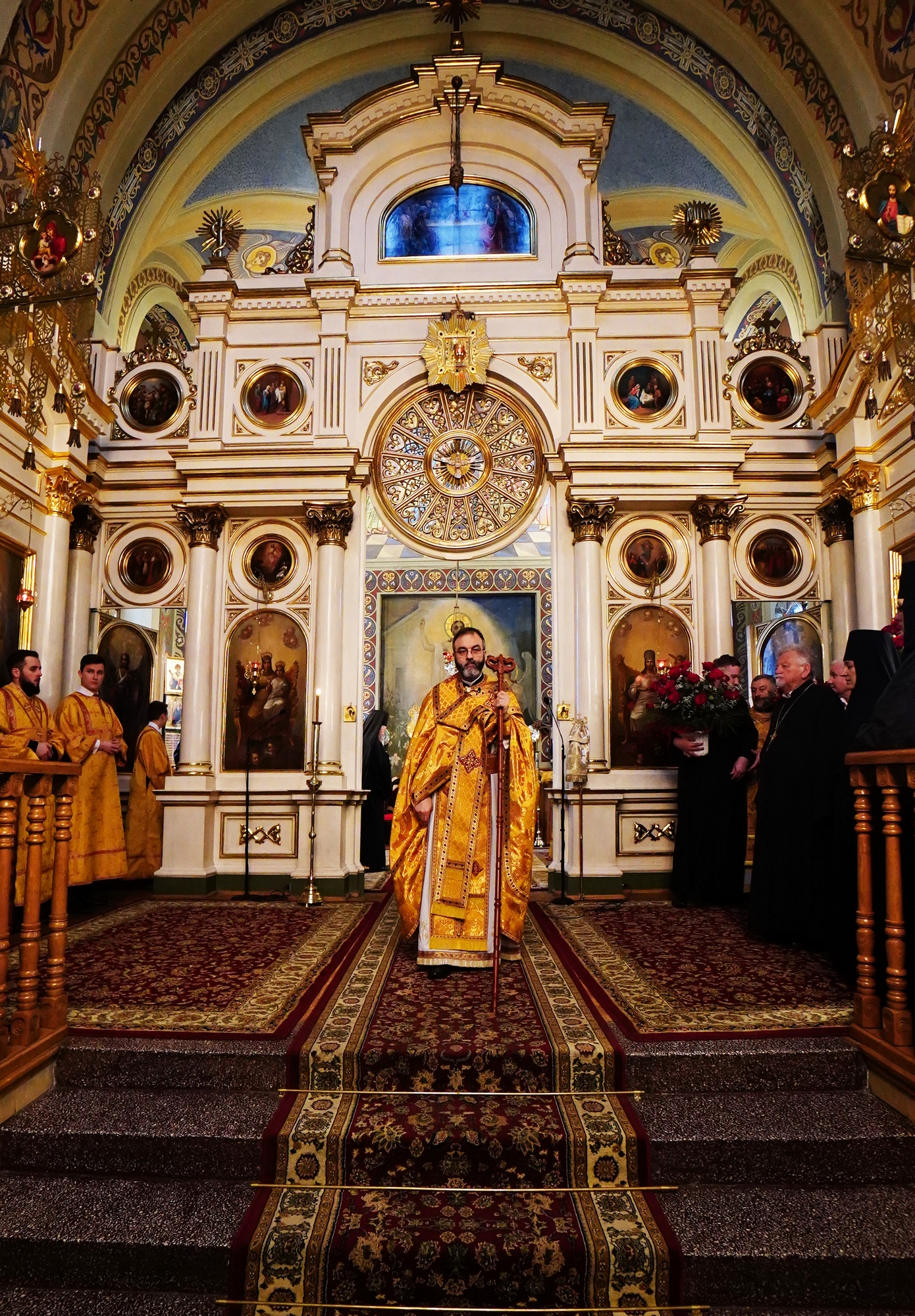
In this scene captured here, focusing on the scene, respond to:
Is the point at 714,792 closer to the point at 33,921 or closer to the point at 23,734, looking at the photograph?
the point at 33,921

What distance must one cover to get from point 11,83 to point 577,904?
31.0ft

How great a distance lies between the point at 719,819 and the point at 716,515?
3.31 meters

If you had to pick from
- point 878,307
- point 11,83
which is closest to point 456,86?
point 11,83

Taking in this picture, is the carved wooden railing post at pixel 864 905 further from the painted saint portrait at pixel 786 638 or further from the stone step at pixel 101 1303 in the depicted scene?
the painted saint portrait at pixel 786 638

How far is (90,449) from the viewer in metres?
9.68

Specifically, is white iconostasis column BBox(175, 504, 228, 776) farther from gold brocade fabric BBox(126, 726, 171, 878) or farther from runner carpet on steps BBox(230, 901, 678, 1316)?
runner carpet on steps BBox(230, 901, 678, 1316)

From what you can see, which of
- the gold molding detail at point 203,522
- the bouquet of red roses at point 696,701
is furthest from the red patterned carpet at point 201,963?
the gold molding detail at point 203,522

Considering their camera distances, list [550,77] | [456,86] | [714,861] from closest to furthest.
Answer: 1. [714,861]
2. [456,86]
3. [550,77]

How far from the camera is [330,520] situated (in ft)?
30.5

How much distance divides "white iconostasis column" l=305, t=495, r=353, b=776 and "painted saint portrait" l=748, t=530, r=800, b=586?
452 centimetres

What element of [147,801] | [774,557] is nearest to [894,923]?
[774,557]

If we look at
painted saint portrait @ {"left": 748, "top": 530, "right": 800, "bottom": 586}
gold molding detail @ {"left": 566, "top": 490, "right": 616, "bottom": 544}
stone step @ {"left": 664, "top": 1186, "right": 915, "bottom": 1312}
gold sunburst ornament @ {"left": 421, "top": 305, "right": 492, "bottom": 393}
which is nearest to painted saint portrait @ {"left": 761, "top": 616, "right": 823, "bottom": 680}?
painted saint portrait @ {"left": 748, "top": 530, "right": 800, "bottom": 586}

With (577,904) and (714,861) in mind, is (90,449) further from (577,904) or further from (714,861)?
(714,861)

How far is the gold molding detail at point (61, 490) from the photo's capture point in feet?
29.1
